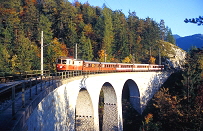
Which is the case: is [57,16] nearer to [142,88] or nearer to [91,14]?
[91,14]

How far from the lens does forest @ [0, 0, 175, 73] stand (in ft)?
104

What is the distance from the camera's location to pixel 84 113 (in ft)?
69.1

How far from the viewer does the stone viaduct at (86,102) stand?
32.6 feet

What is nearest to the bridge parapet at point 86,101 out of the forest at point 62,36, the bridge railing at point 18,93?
the bridge railing at point 18,93

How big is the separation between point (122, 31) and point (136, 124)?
34.3 metres

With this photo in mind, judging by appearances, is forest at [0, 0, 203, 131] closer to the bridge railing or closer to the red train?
the red train

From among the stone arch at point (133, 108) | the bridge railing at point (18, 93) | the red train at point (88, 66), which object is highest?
the red train at point (88, 66)

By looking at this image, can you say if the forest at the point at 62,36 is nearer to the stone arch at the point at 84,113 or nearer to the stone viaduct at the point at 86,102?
the stone viaduct at the point at 86,102

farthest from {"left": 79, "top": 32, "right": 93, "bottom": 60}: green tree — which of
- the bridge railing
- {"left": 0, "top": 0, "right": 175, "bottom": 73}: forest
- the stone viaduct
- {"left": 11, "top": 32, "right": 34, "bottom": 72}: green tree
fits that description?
the bridge railing

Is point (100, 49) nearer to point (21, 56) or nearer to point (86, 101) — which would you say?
point (21, 56)

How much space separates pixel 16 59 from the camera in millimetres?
29641

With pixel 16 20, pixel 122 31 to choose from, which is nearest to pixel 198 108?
pixel 16 20

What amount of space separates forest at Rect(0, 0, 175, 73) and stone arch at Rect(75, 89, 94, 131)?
435 inches

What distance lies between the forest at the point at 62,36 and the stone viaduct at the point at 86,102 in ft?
34.3
